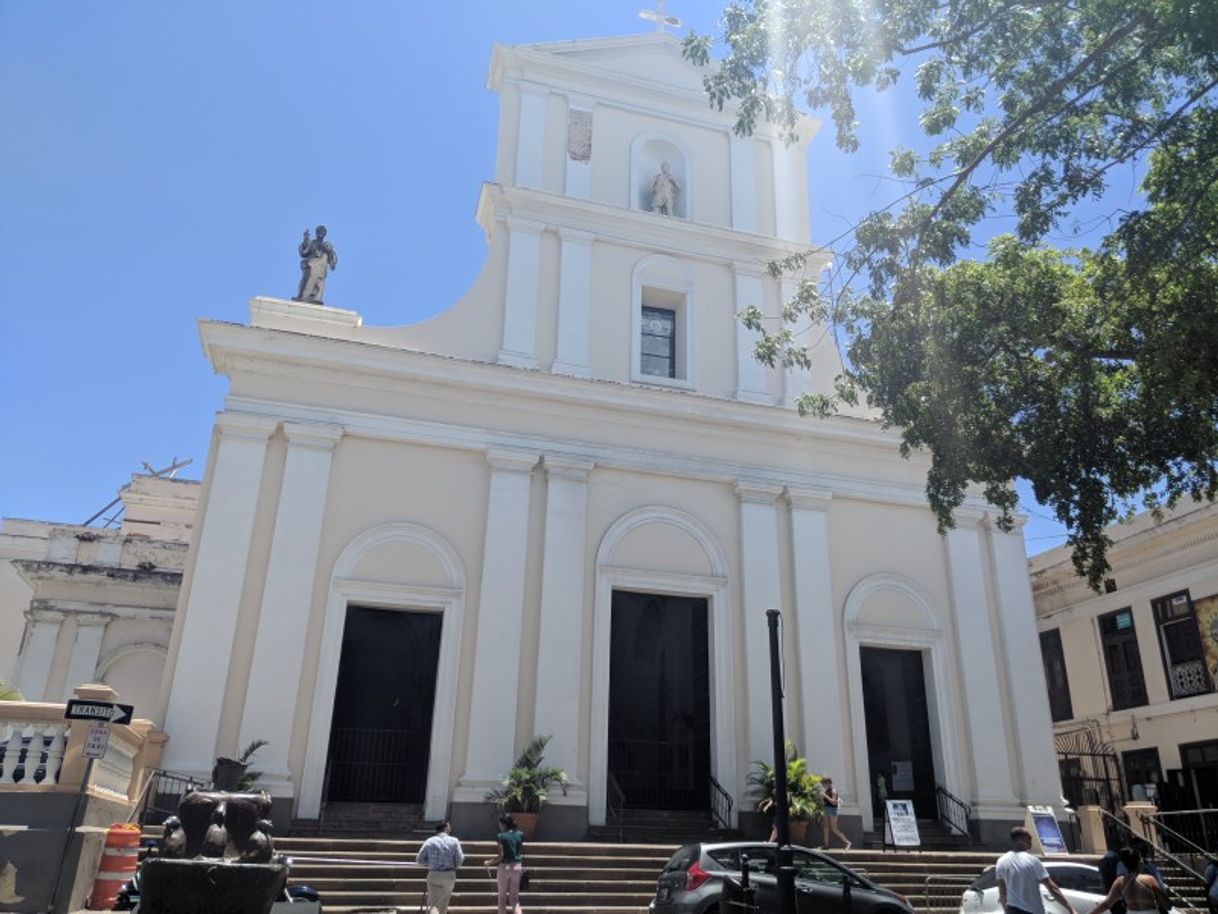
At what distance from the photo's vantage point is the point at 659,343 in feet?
66.2

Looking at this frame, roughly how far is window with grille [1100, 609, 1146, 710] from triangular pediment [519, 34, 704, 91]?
16064 millimetres

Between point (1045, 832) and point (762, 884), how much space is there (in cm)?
839

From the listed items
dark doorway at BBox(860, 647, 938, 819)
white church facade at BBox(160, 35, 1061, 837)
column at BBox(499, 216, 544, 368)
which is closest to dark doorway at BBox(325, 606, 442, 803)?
white church facade at BBox(160, 35, 1061, 837)

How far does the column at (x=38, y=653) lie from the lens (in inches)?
828

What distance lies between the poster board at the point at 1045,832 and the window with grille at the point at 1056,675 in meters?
9.31

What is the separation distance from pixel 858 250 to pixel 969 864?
989 cm

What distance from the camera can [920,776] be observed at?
18484mm

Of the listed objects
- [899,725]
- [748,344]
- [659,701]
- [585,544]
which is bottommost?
[899,725]

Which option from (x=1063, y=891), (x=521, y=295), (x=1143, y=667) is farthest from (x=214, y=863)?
(x=1143, y=667)

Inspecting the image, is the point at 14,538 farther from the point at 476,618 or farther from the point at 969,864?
the point at 969,864

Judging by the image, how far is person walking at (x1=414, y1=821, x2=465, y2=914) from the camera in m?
10.8

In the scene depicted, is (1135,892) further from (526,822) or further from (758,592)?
(758,592)

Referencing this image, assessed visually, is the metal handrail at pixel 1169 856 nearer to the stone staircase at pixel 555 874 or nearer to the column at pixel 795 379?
the stone staircase at pixel 555 874

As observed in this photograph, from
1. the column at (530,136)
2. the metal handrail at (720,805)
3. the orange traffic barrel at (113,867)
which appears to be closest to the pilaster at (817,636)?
the metal handrail at (720,805)
